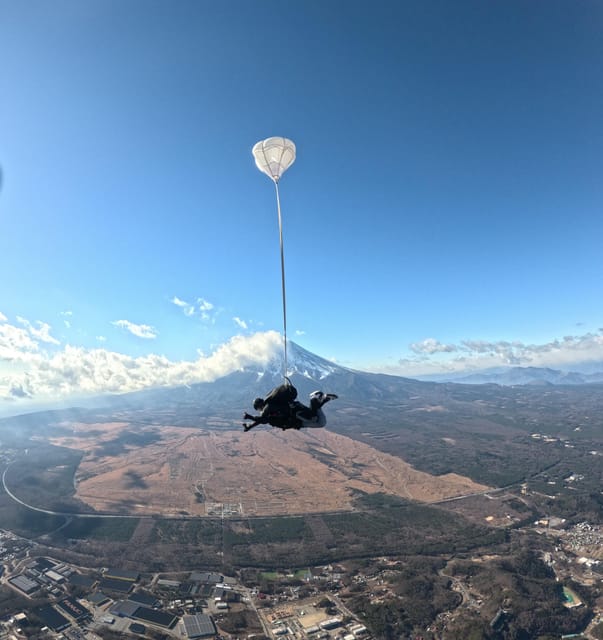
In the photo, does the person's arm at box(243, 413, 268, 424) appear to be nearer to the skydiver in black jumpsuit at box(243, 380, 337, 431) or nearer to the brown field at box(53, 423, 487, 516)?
the skydiver in black jumpsuit at box(243, 380, 337, 431)

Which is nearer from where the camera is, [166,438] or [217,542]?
[217,542]

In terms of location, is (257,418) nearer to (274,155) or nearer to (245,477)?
(274,155)

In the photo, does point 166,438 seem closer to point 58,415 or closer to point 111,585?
point 111,585

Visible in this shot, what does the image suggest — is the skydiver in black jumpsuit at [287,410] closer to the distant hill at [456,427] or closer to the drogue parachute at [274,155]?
the drogue parachute at [274,155]

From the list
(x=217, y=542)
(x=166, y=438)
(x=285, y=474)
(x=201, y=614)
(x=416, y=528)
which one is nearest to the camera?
(x=201, y=614)

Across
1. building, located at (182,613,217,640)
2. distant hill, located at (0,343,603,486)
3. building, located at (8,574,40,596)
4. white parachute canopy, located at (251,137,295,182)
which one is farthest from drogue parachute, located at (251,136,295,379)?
distant hill, located at (0,343,603,486)

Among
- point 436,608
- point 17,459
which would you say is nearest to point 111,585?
point 436,608

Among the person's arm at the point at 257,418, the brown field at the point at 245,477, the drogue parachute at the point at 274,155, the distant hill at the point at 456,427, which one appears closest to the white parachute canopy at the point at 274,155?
the drogue parachute at the point at 274,155
